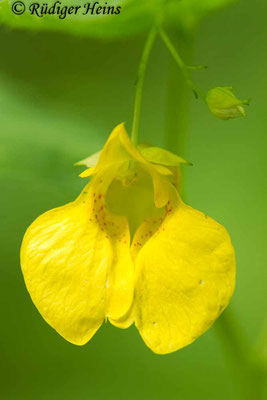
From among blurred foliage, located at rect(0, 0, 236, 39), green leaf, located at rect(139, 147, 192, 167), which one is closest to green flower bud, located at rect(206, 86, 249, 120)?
green leaf, located at rect(139, 147, 192, 167)

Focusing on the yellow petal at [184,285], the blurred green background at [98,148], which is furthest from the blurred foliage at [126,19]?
the yellow petal at [184,285]

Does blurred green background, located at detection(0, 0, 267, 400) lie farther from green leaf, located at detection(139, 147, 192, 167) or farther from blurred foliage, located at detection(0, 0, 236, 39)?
green leaf, located at detection(139, 147, 192, 167)

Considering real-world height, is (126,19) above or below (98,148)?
above

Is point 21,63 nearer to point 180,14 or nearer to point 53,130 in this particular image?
point 53,130

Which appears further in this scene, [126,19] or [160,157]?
[126,19]

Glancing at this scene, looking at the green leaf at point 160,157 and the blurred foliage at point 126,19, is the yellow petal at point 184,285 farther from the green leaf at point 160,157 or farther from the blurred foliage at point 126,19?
the blurred foliage at point 126,19

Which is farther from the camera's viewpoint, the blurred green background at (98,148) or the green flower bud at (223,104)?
the blurred green background at (98,148)

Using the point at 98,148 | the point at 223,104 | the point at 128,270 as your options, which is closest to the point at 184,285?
the point at 128,270

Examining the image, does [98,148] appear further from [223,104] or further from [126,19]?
[223,104]
